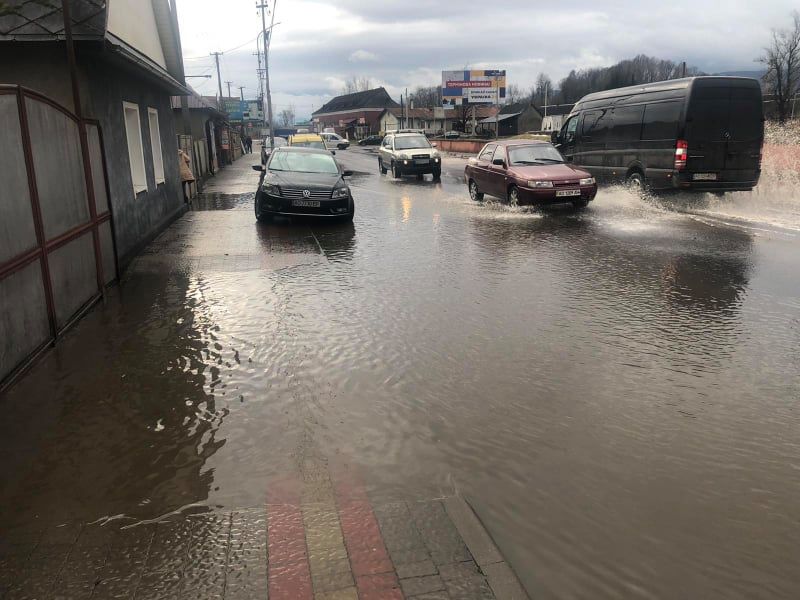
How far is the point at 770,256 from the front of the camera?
9359 millimetres

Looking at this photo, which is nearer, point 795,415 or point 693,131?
point 795,415

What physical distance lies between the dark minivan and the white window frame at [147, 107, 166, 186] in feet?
36.3

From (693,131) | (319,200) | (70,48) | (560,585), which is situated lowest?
(560,585)

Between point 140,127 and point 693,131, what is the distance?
1132cm

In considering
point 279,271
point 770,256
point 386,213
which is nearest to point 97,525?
point 279,271

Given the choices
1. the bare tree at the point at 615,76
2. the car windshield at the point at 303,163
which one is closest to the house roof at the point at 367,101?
the bare tree at the point at 615,76

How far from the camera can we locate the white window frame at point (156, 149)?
1348 cm

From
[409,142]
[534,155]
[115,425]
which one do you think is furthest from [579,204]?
[409,142]

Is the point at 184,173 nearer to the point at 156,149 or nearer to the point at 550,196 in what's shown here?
the point at 156,149

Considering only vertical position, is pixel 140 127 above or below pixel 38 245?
above

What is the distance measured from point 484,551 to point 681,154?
1270 cm

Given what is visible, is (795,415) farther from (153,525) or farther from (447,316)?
(153,525)

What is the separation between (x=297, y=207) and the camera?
1281 cm

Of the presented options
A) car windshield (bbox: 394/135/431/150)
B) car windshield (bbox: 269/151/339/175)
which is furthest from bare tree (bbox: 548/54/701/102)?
car windshield (bbox: 269/151/339/175)
